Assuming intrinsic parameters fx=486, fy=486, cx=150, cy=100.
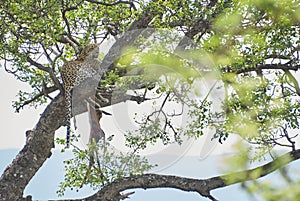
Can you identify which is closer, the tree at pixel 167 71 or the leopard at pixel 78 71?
the tree at pixel 167 71

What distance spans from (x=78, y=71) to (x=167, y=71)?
882mm

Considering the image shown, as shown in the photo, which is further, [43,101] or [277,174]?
[43,101]

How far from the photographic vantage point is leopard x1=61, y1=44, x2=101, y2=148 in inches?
171

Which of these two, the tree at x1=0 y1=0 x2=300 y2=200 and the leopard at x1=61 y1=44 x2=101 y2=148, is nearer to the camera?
the tree at x1=0 y1=0 x2=300 y2=200

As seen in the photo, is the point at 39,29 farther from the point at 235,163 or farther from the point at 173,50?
the point at 235,163

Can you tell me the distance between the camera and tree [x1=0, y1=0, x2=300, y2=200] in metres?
3.78

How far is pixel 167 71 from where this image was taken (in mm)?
3908

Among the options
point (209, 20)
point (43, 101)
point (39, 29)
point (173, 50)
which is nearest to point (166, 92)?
point (173, 50)

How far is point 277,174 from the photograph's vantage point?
2.52 feet

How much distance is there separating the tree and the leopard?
0.27ft

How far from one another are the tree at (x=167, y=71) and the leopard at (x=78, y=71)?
0.08 meters

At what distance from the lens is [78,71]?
4324 mm

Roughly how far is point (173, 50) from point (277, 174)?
11.0ft

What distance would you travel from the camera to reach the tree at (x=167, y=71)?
3.78 m
